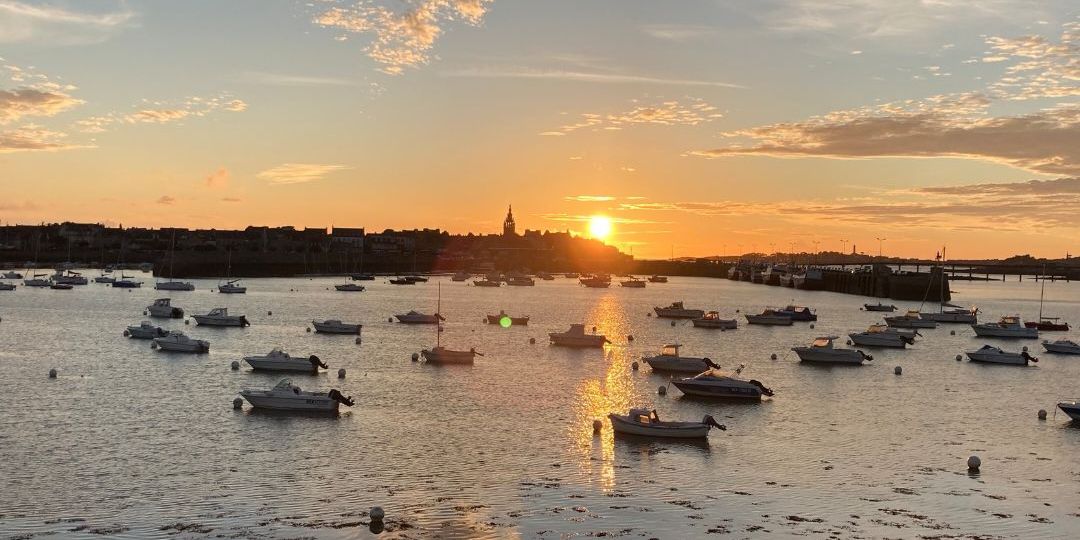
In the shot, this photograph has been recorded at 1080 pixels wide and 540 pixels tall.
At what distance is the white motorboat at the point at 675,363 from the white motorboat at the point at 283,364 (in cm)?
2462

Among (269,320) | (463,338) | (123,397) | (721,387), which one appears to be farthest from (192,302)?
(721,387)

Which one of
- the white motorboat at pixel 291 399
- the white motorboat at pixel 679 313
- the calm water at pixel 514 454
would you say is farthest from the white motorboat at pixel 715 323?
the white motorboat at pixel 291 399

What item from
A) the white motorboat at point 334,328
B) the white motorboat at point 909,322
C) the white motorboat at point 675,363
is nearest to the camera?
the white motorboat at point 675,363

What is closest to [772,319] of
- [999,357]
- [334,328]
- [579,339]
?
[579,339]

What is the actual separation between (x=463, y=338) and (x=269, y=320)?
103ft

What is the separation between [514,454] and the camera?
4038 centimetres

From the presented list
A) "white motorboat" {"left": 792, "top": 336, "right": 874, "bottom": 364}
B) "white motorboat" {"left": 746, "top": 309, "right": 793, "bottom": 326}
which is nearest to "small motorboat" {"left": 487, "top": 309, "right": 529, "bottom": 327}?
"white motorboat" {"left": 746, "top": 309, "right": 793, "bottom": 326}

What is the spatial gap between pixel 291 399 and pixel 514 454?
568 inches

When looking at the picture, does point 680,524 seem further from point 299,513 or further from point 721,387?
point 721,387

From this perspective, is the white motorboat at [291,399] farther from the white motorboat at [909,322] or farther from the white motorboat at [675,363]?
the white motorboat at [909,322]

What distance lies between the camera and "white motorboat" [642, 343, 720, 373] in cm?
7125

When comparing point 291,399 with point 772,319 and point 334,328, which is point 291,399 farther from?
Result: point 772,319

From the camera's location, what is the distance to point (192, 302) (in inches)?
5984

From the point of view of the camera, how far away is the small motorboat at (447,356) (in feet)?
241
